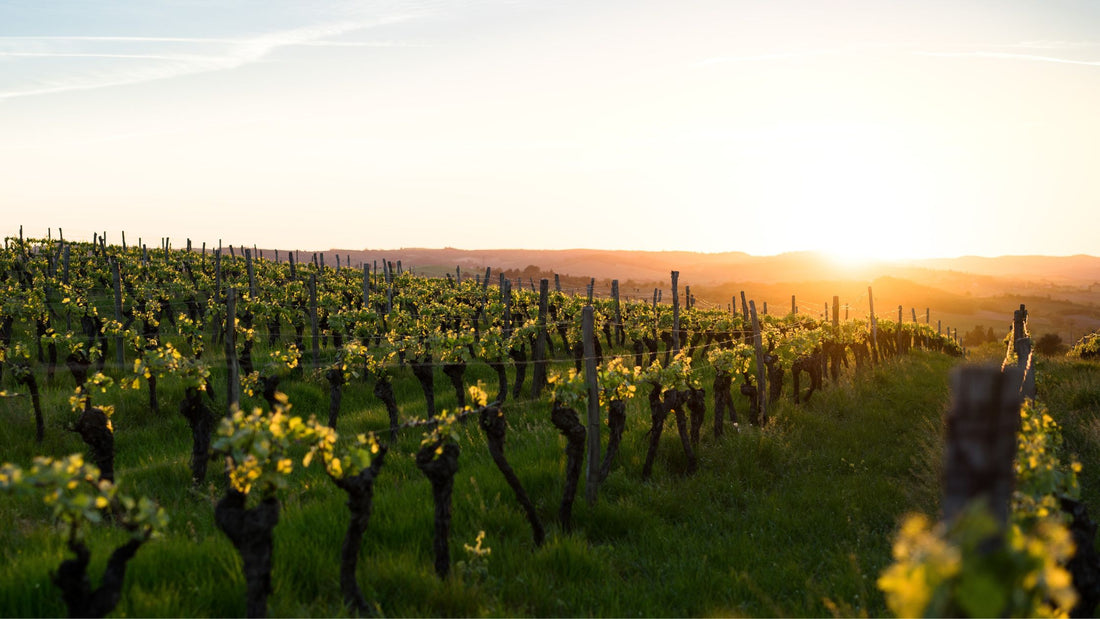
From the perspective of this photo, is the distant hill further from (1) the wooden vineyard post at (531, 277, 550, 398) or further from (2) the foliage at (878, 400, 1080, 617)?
(2) the foliage at (878, 400, 1080, 617)

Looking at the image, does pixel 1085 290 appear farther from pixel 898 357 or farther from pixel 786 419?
pixel 786 419

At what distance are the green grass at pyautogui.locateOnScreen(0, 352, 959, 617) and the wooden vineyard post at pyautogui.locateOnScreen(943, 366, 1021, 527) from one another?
509 centimetres

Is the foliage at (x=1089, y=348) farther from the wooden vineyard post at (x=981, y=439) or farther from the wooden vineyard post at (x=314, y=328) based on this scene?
the wooden vineyard post at (x=981, y=439)

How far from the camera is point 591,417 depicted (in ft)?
37.2

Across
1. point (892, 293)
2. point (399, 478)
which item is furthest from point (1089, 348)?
point (892, 293)

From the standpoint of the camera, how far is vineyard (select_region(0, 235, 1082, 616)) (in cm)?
636

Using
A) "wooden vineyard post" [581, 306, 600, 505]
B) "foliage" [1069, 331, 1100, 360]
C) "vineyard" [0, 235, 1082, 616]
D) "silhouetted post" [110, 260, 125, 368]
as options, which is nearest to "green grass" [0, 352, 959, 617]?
"vineyard" [0, 235, 1082, 616]

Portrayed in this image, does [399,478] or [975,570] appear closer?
[975,570]

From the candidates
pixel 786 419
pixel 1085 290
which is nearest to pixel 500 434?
pixel 786 419

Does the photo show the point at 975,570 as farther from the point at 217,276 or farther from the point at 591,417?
the point at 217,276

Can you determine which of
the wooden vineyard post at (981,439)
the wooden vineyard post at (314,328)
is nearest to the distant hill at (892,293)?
the wooden vineyard post at (314,328)

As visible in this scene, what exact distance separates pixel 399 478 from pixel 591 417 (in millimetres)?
3624

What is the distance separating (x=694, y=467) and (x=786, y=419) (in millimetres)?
5028

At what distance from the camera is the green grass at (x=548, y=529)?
7160 mm
